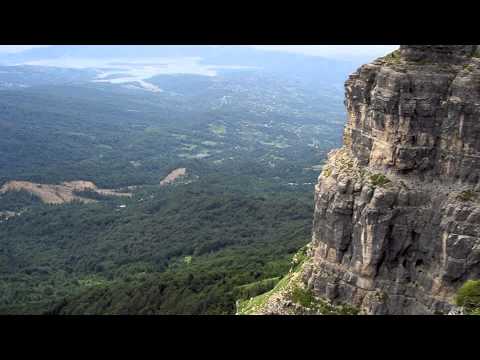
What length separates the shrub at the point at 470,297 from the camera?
24497 millimetres

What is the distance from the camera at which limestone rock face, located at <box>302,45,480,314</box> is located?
3152 centimetres

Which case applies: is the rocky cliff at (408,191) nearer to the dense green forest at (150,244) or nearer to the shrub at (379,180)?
the shrub at (379,180)

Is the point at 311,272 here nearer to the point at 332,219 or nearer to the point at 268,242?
the point at 332,219

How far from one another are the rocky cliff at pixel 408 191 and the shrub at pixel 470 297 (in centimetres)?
419

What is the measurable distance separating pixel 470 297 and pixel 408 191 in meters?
9.29

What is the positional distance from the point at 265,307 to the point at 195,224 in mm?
91219

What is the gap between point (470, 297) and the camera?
25.5 m

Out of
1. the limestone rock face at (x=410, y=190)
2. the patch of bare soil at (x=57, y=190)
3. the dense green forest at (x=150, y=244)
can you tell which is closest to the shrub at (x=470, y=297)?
the limestone rock face at (x=410, y=190)

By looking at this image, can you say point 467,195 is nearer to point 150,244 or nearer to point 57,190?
point 150,244

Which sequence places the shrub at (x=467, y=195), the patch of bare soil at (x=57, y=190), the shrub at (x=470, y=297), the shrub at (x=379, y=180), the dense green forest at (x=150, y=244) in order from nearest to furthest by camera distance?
the shrub at (x=470, y=297)
the shrub at (x=467, y=195)
the shrub at (x=379, y=180)
the dense green forest at (x=150, y=244)
the patch of bare soil at (x=57, y=190)

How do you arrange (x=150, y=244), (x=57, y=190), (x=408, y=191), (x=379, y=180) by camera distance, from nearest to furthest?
(x=408, y=191) < (x=379, y=180) < (x=150, y=244) < (x=57, y=190)

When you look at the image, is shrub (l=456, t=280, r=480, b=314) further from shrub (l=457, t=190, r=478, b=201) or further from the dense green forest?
the dense green forest

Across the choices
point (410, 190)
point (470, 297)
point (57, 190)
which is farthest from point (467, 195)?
point (57, 190)
